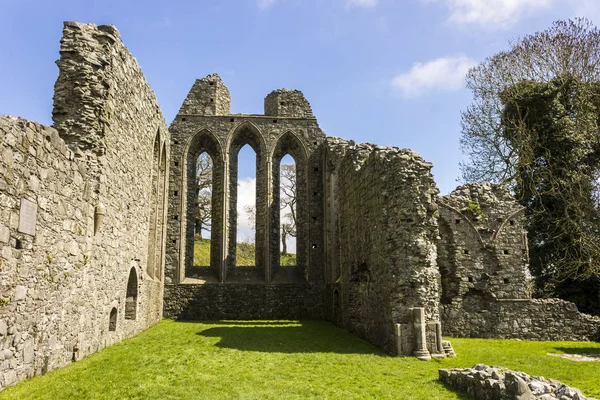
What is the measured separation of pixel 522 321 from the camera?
14141 mm

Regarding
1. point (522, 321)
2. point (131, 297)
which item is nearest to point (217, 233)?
point (131, 297)

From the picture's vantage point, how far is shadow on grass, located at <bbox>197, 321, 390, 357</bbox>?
9961mm

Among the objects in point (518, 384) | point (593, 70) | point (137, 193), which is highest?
point (593, 70)

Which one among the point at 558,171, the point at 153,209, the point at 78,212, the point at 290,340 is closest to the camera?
the point at 78,212

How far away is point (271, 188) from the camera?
1878cm

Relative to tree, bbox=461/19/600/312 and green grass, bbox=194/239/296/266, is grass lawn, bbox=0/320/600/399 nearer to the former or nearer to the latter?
tree, bbox=461/19/600/312

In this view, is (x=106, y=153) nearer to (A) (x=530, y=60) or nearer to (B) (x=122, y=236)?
(B) (x=122, y=236)

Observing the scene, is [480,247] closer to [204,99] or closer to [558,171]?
[558,171]

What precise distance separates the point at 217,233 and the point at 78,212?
992 cm

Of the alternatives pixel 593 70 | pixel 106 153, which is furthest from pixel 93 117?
pixel 593 70

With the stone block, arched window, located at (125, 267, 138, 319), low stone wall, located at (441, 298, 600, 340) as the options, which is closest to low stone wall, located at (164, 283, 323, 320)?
arched window, located at (125, 267, 138, 319)

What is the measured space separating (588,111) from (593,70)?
198 cm

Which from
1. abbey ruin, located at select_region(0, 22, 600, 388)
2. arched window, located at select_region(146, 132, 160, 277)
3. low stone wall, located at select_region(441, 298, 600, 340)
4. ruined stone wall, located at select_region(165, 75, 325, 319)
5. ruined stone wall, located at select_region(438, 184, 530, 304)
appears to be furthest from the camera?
ruined stone wall, located at select_region(165, 75, 325, 319)

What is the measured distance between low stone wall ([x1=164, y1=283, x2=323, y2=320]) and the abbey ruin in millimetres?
50
